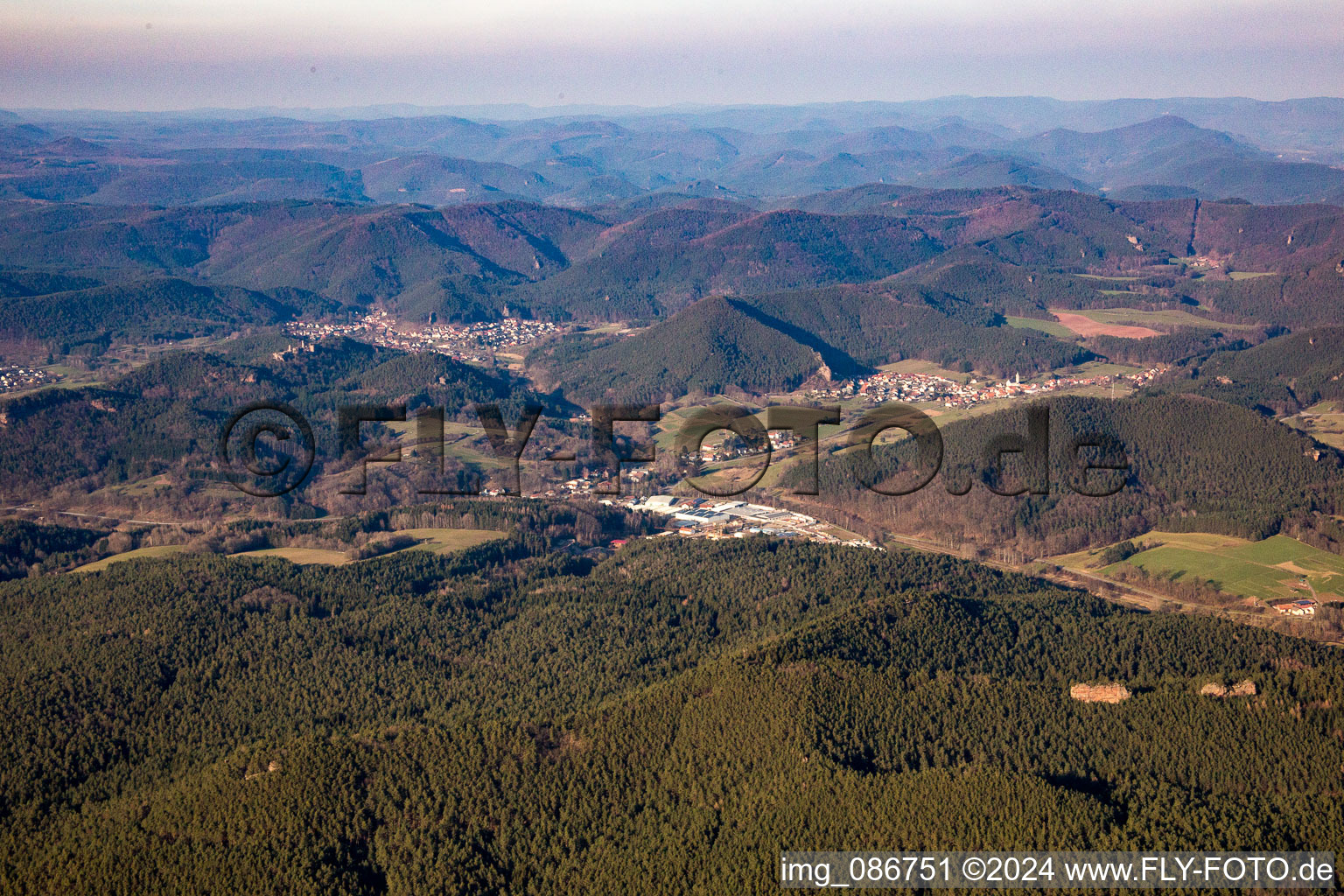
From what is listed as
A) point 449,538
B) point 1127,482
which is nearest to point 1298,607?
point 1127,482

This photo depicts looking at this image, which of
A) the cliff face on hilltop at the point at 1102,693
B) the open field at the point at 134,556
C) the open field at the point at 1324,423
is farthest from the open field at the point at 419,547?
the open field at the point at 1324,423

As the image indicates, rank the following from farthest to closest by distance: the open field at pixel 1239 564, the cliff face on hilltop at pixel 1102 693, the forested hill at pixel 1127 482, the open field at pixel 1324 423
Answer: the open field at pixel 1324 423 < the forested hill at pixel 1127 482 < the open field at pixel 1239 564 < the cliff face on hilltop at pixel 1102 693

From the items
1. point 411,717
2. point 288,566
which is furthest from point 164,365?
point 411,717

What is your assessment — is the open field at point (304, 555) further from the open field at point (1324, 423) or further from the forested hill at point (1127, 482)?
the open field at point (1324, 423)

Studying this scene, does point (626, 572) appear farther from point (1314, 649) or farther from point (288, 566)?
point (1314, 649)

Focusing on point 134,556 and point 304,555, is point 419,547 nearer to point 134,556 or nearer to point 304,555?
point 304,555

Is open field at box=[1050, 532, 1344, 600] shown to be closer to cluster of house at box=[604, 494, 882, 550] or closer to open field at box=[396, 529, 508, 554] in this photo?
cluster of house at box=[604, 494, 882, 550]

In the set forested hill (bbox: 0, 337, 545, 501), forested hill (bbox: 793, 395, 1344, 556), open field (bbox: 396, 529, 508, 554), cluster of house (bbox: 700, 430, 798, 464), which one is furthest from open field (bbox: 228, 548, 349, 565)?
cluster of house (bbox: 700, 430, 798, 464)
